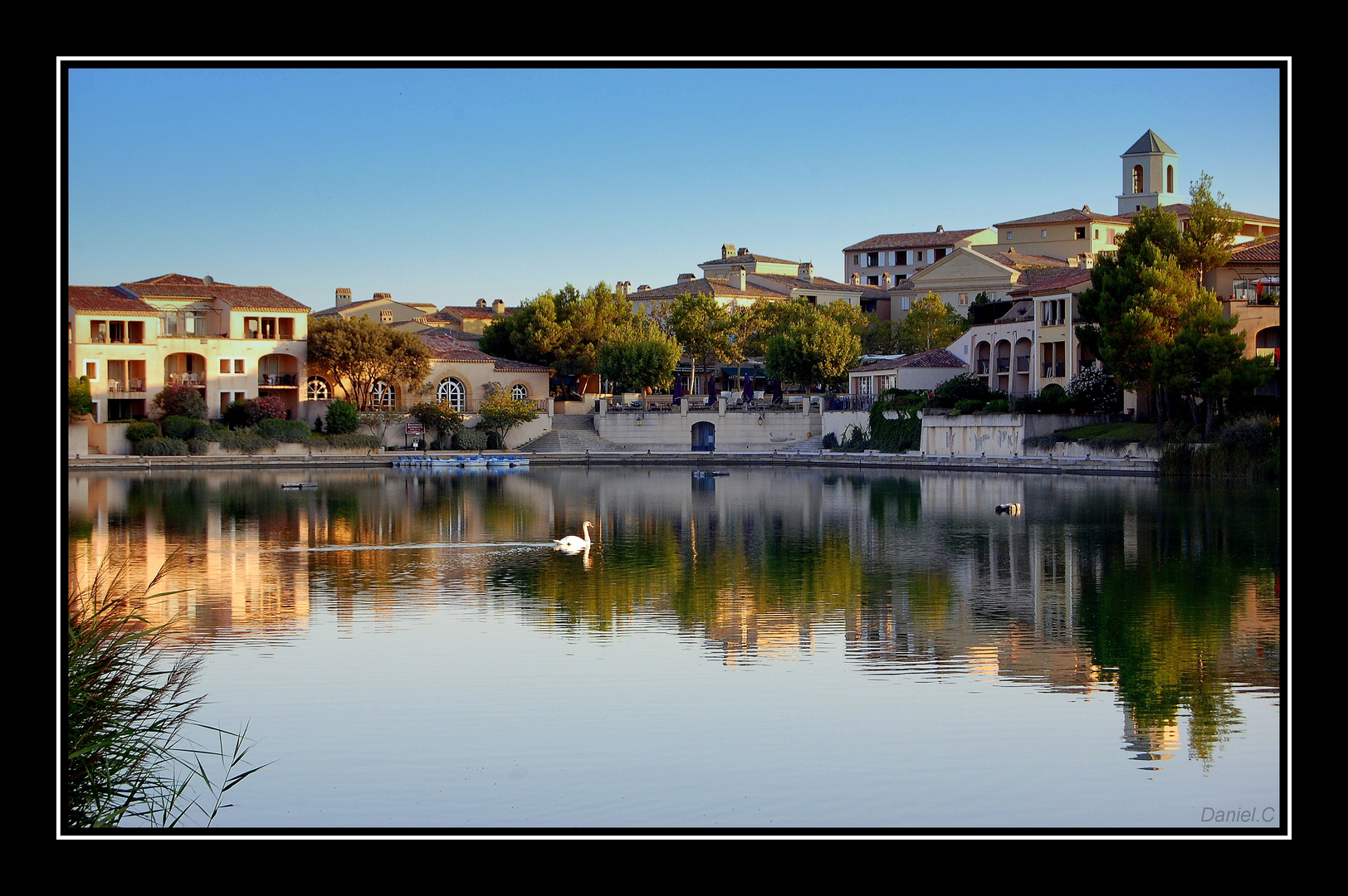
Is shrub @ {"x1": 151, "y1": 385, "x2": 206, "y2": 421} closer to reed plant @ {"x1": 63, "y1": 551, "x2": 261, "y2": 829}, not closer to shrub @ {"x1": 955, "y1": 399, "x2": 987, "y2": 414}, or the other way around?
shrub @ {"x1": 955, "y1": 399, "x2": 987, "y2": 414}

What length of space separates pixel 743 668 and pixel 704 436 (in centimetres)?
5036

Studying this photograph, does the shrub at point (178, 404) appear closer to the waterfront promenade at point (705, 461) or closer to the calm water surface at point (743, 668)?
the waterfront promenade at point (705, 461)

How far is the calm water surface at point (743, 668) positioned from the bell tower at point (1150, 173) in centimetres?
5974

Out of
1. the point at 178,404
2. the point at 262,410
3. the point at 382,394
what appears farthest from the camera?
the point at 382,394

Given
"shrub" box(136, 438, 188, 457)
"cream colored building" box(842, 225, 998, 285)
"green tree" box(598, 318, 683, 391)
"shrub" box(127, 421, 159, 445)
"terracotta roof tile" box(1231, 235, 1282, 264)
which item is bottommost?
"shrub" box(136, 438, 188, 457)

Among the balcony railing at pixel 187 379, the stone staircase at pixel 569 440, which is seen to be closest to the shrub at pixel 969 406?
the stone staircase at pixel 569 440

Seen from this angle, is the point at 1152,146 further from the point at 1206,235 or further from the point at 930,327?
the point at 1206,235

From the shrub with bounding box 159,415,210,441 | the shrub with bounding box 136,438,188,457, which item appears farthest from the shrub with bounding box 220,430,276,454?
the shrub with bounding box 136,438,188,457

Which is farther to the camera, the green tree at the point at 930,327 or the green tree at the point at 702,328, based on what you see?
the green tree at the point at 702,328

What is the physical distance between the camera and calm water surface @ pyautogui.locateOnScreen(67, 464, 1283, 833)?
946 centimetres

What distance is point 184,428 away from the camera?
55.4 metres

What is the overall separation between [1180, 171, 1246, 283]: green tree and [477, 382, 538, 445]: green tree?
2849cm

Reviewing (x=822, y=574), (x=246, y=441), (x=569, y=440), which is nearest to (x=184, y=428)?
(x=246, y=441)

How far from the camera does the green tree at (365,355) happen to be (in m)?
61.5
